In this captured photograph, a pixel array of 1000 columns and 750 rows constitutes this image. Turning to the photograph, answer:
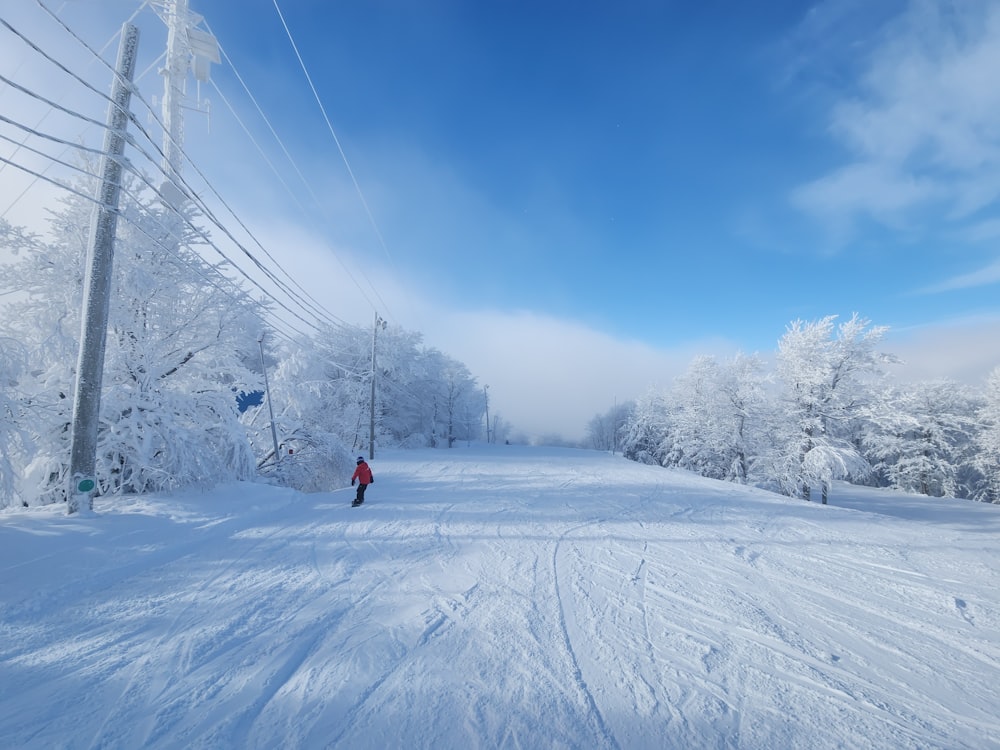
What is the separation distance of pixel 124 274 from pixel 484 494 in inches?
425

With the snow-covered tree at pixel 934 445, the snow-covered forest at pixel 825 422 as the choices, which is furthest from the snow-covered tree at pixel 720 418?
the snow-covered tree at pixel 934 445

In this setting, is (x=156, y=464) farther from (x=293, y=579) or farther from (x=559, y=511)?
(x=559, y=511)

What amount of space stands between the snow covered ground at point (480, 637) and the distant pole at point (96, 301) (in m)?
0.93

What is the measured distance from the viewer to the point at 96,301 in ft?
22.0

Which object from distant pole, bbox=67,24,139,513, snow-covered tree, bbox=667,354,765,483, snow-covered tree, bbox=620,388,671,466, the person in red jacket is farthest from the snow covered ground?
snow-covered tree, bbox=620,388,671,466

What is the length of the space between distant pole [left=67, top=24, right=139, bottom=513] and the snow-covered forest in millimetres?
25775

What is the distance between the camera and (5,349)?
7012mm

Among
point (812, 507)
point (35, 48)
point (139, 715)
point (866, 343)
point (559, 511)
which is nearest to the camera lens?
point (139, 715)

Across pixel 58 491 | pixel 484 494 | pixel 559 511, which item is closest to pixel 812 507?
pixel 559 511

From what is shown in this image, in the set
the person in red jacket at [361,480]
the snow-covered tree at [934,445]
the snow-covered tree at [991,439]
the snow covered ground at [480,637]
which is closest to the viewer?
the snow covered ground at [480,637]

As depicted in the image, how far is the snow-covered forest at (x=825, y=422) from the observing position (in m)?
20.0

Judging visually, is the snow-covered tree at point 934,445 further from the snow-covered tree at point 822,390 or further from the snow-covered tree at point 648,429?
the snow-covered tree at point 648,429

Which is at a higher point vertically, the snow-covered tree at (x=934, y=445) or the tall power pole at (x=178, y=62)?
the tall power pole at (x=178, y=62)

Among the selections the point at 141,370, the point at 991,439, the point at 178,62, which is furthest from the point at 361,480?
the point at 991,439
